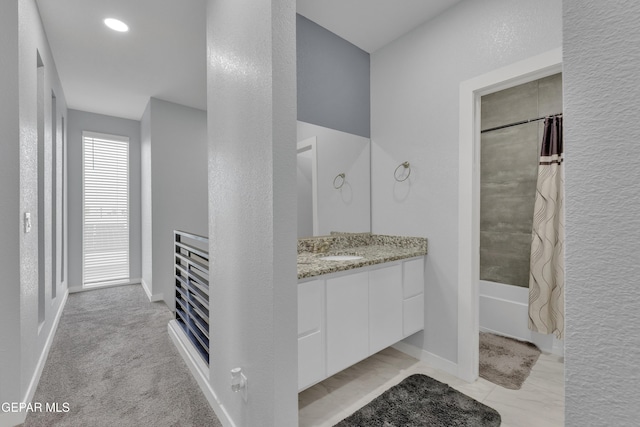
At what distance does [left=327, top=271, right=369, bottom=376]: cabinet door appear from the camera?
1628 millimetres

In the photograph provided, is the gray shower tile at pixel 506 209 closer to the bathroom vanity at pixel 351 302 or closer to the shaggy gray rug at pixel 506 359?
the shaggy gray rug at pixel 506 359

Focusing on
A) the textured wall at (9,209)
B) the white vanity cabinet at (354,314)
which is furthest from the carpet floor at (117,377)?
the white vanity cabinet at (354,314)

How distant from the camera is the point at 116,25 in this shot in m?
2.33

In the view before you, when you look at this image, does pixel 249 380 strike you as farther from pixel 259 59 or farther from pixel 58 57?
pixel 58 57

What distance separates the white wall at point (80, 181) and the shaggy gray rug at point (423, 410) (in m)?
4.33

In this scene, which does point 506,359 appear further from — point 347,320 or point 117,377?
point 117,377

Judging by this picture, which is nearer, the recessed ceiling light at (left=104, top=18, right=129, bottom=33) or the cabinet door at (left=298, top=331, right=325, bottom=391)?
the cabinet door at (left=298, top=331, right=325, bottom=391)

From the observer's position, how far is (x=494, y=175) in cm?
298

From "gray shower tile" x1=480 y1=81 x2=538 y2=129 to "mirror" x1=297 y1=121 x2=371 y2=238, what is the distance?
1430 millimetres

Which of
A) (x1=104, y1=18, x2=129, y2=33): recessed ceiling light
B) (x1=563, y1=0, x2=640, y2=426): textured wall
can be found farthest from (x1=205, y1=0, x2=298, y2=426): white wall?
(x1=104, y1=18, x2=129, y2=33): recessed ceiling light

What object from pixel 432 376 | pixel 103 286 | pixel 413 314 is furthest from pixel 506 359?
pixel 103 286

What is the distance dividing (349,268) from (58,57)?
345 cm

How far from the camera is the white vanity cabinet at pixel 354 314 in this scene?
60.0 inches

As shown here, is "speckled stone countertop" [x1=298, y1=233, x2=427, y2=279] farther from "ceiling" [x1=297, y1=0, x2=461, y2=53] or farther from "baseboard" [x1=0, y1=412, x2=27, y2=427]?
"baseboard" [x1=0, y1=412, x2=27, y2=427]
